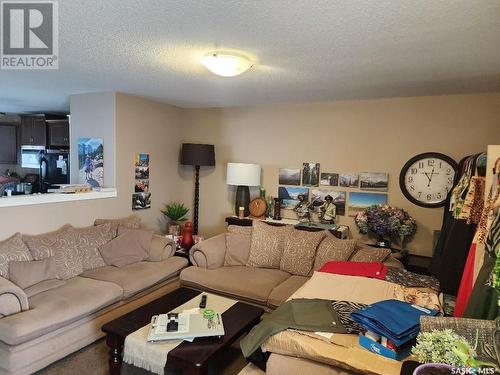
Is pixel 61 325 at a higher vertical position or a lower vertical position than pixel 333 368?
lower

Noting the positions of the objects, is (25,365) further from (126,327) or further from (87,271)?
(87,271)

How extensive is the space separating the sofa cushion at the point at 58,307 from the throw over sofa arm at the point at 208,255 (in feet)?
2.90

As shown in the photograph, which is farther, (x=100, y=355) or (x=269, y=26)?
(x=100, y=355)

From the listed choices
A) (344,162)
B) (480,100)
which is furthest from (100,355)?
(480,100)

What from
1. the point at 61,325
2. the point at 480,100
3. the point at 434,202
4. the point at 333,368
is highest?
the point at 480,100

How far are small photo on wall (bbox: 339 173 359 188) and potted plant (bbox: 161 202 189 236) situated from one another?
7.34 feet

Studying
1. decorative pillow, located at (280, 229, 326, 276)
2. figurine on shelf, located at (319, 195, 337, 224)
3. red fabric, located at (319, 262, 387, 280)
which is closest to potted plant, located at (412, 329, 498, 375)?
red fabric, located at (319, 262, 387, 280)

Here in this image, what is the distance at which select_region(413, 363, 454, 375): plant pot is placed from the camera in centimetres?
112

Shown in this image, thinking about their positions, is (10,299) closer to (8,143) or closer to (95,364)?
(95,364)

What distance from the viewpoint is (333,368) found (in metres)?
1.57

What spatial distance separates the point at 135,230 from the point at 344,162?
263cm

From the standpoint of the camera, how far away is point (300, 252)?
3.56 metres

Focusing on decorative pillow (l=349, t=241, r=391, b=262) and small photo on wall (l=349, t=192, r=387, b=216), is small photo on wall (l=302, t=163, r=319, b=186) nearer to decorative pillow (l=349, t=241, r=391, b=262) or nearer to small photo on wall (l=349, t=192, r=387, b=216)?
small photo on wall (l=349, t=192, r=387, b=216)

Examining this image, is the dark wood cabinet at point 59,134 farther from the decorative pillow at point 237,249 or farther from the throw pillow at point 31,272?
the decorative pillow at point 237,249
